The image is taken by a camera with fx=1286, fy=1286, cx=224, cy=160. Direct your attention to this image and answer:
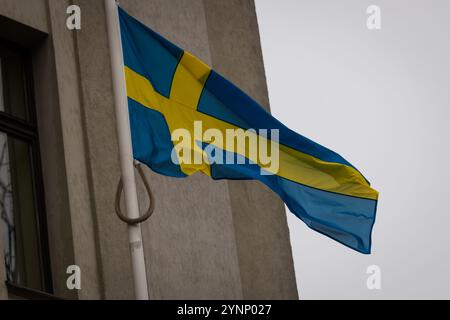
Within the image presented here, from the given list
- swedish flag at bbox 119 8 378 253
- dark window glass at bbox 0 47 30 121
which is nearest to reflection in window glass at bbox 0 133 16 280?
dark window glass at bbox 0 47 30 121

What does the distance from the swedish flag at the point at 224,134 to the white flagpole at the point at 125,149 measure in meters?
0.33

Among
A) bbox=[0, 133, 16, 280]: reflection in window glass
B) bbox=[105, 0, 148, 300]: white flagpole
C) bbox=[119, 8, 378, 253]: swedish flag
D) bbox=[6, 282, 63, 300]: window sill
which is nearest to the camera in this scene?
bbox=[105, 0, 148, 300]: white flagpole

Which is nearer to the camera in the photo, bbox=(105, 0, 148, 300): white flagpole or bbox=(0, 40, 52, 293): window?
bbox=(105, 0, 148, 300): white flagpole

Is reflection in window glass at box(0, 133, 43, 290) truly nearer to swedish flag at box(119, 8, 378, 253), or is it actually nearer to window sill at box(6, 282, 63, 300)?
window sill at box(6, 282, 63, 300)

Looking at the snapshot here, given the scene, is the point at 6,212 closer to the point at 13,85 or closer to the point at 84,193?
the point at 84,193

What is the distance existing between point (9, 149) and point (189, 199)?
A: 1.75 meters

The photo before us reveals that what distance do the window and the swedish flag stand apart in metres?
1.41

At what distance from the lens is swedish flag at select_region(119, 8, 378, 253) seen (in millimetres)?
9711

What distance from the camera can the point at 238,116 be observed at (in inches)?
412

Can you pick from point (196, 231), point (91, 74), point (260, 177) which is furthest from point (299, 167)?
point (91, 74)

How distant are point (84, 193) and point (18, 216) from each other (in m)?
0.57

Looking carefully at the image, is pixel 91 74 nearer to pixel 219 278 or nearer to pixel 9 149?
pixel 9 149

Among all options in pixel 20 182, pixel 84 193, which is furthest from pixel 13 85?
pixel 84 193

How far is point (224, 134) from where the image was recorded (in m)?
10.2
